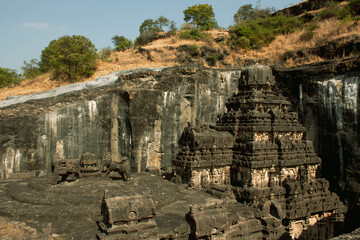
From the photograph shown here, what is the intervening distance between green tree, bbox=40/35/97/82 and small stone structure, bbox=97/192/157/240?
20.7 meters

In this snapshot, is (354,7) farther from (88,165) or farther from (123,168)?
(88,165)

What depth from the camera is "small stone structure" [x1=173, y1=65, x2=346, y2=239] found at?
14000 mm

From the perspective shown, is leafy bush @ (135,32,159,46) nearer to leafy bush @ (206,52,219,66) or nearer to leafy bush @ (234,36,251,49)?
leafy bush @ (206,52,219,66)

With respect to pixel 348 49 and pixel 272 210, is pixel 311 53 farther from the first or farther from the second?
pixel 272 210

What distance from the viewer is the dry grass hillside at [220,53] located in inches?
961

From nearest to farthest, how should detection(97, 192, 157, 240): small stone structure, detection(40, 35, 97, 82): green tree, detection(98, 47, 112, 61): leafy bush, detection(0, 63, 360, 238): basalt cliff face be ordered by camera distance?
detection(97, 192, 157, 240): small stone structure → detection(0, 63, 360, 238): basalt cliff face → detection(40, 35, 97, 82): green tree → detection(98, 47, 112, 61): leafy bush

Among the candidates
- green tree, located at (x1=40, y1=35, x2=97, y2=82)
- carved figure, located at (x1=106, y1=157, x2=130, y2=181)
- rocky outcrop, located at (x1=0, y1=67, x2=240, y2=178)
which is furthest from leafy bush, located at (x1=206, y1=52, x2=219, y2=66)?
carved figure, located at (x1=106, y1=157, x2=130, y2=181)

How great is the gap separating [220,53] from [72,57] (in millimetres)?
14692

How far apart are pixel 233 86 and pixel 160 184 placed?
38.1 ft

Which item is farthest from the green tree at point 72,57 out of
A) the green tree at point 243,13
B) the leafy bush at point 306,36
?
the green tree at point 243,13

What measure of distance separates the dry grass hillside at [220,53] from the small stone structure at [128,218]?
65.6 ft

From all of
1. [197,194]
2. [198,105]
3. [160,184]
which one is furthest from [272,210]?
[198,105]

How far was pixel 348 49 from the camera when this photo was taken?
70.8 feet

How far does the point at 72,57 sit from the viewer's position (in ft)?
84.9
